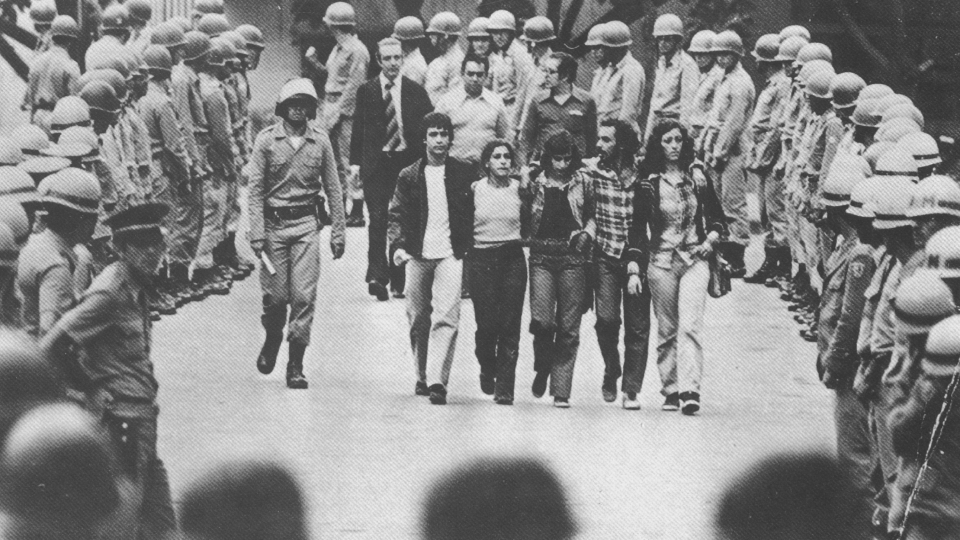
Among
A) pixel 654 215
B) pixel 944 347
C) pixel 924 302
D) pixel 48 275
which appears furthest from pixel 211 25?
pixel 944 347

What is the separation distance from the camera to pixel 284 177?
12.2 metres

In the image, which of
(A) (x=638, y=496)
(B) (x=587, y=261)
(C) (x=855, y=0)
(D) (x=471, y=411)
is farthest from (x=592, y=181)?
(C) (x=855, y=0)

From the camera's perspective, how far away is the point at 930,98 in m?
21.1

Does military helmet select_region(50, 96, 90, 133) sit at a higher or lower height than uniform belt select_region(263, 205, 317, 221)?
higher

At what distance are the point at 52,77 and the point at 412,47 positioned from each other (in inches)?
126

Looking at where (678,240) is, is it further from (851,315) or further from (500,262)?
(851,315)

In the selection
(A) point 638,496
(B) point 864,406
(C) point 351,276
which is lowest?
(C) point 351,276

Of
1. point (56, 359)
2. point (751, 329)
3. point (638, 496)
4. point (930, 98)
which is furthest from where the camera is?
point (930, 98)

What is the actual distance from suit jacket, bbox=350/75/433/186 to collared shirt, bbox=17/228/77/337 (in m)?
7.09

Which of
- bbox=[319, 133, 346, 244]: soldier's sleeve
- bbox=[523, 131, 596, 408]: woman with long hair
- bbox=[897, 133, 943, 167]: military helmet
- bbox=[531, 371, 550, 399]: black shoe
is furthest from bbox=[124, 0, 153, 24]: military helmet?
bbox=[897, 133, 943, 167]: military helmet

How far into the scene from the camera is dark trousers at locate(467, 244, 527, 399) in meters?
11.8

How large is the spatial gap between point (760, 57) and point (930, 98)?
406cm

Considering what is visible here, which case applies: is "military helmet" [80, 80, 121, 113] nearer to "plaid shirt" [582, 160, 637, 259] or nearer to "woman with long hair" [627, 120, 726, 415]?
"plaid shirt" [582, 160, 637, 259]

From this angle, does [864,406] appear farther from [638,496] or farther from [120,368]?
[120,368]
